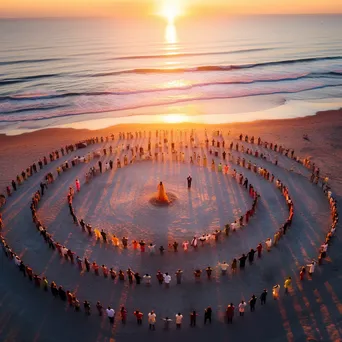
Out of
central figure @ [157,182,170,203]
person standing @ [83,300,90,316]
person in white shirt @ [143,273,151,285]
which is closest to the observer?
person standing @ [83,300,90,316]

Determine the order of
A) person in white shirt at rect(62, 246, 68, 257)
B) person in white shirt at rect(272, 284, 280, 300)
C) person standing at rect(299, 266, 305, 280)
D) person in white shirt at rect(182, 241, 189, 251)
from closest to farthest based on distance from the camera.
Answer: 1. person in white shirt at rect(272, 284, 280, 300)
2. person standing at rect(299, 266, 305, 280)
3. person in white shirt at rect(62, 246, 68, 257)
4. person in white shirt at rect(182, 241, 189, 251)

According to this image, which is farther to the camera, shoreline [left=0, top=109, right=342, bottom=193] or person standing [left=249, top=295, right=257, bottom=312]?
shoreline [left=0, top=109, right=342, bottom=193]

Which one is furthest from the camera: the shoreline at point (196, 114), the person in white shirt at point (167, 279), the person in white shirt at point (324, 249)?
the shoreline at point (196, 114)

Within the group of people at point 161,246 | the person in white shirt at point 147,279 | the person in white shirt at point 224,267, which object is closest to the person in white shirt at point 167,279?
the person in white shirt at point 147,279

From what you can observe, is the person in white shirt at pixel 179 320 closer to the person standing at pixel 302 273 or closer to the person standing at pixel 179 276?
the person standing at pixel 179 276

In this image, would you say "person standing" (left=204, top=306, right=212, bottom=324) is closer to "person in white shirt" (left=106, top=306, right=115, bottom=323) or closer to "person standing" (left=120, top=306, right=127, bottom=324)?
"person standing" (left=120, top=306, right=127, bottom=324)

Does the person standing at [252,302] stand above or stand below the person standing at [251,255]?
below

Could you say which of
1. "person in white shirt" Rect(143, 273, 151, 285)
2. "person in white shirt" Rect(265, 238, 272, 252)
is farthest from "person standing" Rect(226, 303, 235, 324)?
"person in white shirt" Rect(265, 238, 272, 252)
